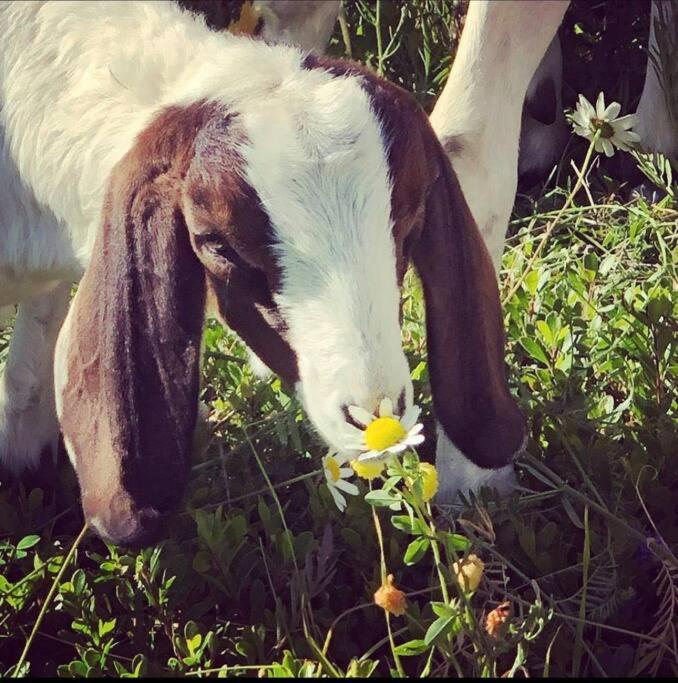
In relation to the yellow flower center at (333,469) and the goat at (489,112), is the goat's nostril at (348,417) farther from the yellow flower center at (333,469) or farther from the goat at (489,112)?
the goat at (489,112)

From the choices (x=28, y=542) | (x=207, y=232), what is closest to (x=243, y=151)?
(x=207, y=232)

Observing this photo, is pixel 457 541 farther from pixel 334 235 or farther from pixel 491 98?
pixel 491 98

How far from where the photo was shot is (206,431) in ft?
7.63

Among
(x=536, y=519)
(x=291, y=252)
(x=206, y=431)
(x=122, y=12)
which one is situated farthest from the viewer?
(x=206, y=431)

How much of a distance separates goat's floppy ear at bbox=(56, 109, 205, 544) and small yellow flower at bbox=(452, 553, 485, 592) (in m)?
0.43

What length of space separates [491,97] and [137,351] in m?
0.80

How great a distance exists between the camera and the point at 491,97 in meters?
A: 2.00

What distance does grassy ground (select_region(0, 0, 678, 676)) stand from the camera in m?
1.77

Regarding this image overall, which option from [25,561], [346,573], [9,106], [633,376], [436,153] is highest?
[436,153]

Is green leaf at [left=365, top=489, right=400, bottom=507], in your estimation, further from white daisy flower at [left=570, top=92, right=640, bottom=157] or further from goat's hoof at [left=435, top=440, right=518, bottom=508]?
white daisy flower at [left=570, top=92, right=640, bottom=157]

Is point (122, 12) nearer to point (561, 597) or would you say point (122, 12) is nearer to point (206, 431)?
point (206, 431)

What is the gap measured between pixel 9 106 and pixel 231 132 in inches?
23.4

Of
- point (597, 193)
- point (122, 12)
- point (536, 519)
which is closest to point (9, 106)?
point (122, 12)

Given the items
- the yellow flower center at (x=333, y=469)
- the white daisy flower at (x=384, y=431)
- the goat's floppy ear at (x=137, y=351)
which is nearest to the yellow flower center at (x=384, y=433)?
the white daisy flower at (x=384, y=431)
